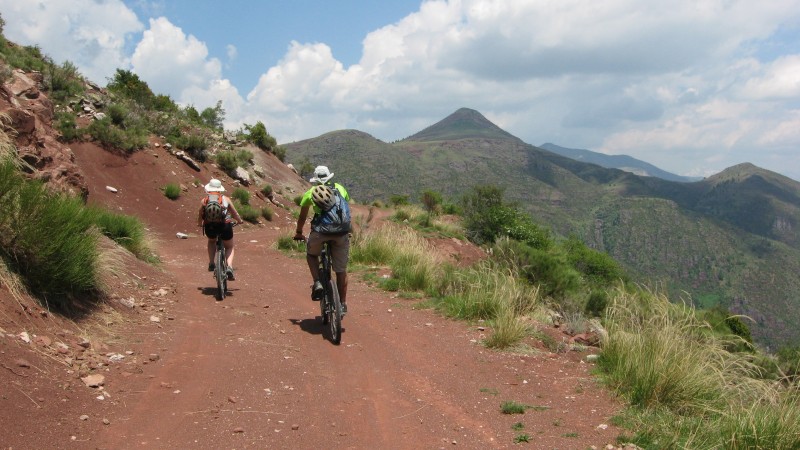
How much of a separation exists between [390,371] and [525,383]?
4.71ft

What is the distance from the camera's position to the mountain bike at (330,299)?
6879 mm

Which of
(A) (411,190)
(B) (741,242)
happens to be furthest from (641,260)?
(A) (411,190)

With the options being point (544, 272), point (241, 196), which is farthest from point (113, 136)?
point (544, 272)

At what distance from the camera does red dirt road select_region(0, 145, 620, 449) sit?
163 inches

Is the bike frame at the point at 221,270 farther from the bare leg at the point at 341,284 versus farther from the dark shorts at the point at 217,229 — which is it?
the bare leg at the point at 341,284

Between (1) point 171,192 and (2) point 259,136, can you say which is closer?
(1) point 171,192

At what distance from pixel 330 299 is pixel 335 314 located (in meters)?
0.30

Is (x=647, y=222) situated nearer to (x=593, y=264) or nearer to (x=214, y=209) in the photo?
(x=593, y=264)

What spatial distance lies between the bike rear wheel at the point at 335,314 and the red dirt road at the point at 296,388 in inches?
5.7

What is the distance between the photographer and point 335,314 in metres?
6.91

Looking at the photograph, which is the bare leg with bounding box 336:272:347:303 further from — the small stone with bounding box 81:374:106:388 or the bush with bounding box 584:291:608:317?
the bush with bounding box 584:291:608:317

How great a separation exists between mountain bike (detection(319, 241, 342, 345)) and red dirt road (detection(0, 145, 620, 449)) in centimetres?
20

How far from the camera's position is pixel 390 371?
6133mm

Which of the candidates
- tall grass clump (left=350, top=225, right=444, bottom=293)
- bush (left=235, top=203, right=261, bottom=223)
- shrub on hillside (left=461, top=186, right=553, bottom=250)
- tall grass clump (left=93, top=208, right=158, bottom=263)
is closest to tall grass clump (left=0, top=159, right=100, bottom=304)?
tall grass clump (left=93, top=208, right=158, bottom=263)
